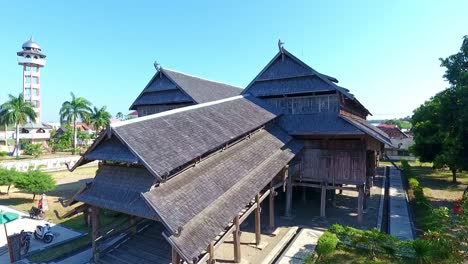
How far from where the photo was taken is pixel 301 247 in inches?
584

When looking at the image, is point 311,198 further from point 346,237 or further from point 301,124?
point 346,237

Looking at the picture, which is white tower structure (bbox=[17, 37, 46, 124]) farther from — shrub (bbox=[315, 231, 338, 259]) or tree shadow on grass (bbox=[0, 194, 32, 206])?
shrub (bbox=[315, 231, 338, 259])

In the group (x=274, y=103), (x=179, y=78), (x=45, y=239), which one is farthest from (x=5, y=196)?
(x=274, y=103)

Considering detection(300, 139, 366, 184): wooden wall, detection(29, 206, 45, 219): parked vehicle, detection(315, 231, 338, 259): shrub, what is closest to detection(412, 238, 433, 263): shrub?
detection(315, 231, 338, 259): shrub

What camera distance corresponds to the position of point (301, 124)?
20578 millimetres

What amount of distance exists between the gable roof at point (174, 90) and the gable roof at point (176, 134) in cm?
625

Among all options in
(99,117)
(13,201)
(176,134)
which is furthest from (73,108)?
(176,134)

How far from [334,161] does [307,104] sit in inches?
188

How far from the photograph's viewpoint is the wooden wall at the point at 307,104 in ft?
66.1

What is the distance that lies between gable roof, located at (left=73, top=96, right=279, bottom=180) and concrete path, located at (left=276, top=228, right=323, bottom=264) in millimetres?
6409

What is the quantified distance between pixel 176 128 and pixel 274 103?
1193cm

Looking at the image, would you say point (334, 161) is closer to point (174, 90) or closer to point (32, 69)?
point (174, 90)

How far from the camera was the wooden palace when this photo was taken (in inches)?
391

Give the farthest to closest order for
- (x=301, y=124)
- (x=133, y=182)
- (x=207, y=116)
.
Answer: (x=301, y=124) < (x=207, y=116) < (x=133, y=182)
